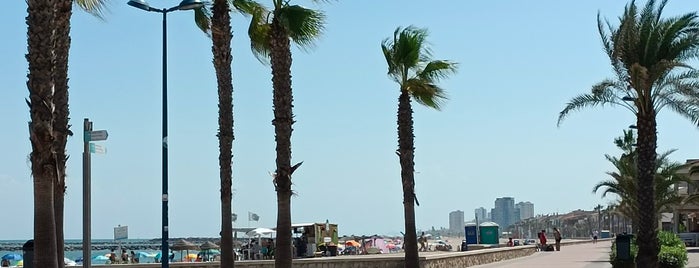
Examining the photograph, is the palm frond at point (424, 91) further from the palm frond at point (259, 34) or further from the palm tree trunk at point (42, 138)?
the palm tree trunk at point (42, 138)

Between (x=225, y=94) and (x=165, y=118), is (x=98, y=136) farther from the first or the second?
(x=225, y=94)

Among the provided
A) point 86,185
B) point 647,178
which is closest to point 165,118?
point 86,185

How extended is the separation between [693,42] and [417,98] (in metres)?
7.28

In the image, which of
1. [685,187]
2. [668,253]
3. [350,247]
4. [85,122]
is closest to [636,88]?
[668,253]

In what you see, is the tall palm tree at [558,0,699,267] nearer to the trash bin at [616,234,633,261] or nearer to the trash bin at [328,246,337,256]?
the trash bin at [616,234,633,261]

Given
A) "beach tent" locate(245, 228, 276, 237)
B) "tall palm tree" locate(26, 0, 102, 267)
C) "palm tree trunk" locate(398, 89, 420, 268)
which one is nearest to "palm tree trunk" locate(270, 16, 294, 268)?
"palm tree trunk" locate(398, 89, 420, 268)

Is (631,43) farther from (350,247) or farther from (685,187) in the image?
(685,187)

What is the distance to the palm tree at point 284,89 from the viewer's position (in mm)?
19438

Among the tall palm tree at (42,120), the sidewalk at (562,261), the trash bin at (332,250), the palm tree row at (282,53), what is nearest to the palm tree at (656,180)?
→ the sidewalk at (562,261)

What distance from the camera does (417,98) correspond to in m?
26.0

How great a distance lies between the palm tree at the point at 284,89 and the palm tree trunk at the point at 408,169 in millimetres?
6079

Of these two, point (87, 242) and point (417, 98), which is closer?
point (87, 242)

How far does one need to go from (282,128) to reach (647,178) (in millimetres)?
10625

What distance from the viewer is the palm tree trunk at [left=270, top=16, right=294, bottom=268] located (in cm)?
1941
